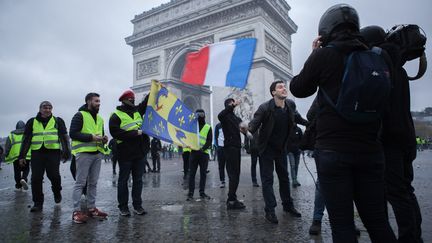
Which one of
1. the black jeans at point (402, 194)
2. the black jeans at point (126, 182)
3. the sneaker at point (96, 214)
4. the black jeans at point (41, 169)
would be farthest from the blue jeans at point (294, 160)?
the black jeans at point (41, 169)

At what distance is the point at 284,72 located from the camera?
88.3 feet

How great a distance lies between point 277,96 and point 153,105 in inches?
69.3

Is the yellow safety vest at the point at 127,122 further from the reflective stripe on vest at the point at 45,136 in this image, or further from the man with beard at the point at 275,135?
the man with beard at the point at 275,135

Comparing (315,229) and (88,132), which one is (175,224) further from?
(88,132)

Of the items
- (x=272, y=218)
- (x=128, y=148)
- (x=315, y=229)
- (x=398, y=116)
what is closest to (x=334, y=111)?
(x=398, y=116)

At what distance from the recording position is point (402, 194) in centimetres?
234

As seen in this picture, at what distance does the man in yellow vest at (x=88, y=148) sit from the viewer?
413cm

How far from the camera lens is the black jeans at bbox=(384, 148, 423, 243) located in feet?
7.45

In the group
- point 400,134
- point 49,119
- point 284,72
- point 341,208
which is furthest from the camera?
point 284,72

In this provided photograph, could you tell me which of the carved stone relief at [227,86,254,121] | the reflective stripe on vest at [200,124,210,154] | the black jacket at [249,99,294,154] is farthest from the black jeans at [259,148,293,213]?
the carved stone relief at [227,86,254,121]

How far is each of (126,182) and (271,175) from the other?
1.99 meters

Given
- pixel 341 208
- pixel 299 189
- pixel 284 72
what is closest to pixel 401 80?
pixel 341 208

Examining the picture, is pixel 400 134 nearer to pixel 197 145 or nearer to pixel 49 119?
pixel 197 145

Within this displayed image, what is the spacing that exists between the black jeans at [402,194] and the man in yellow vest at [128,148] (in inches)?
121
